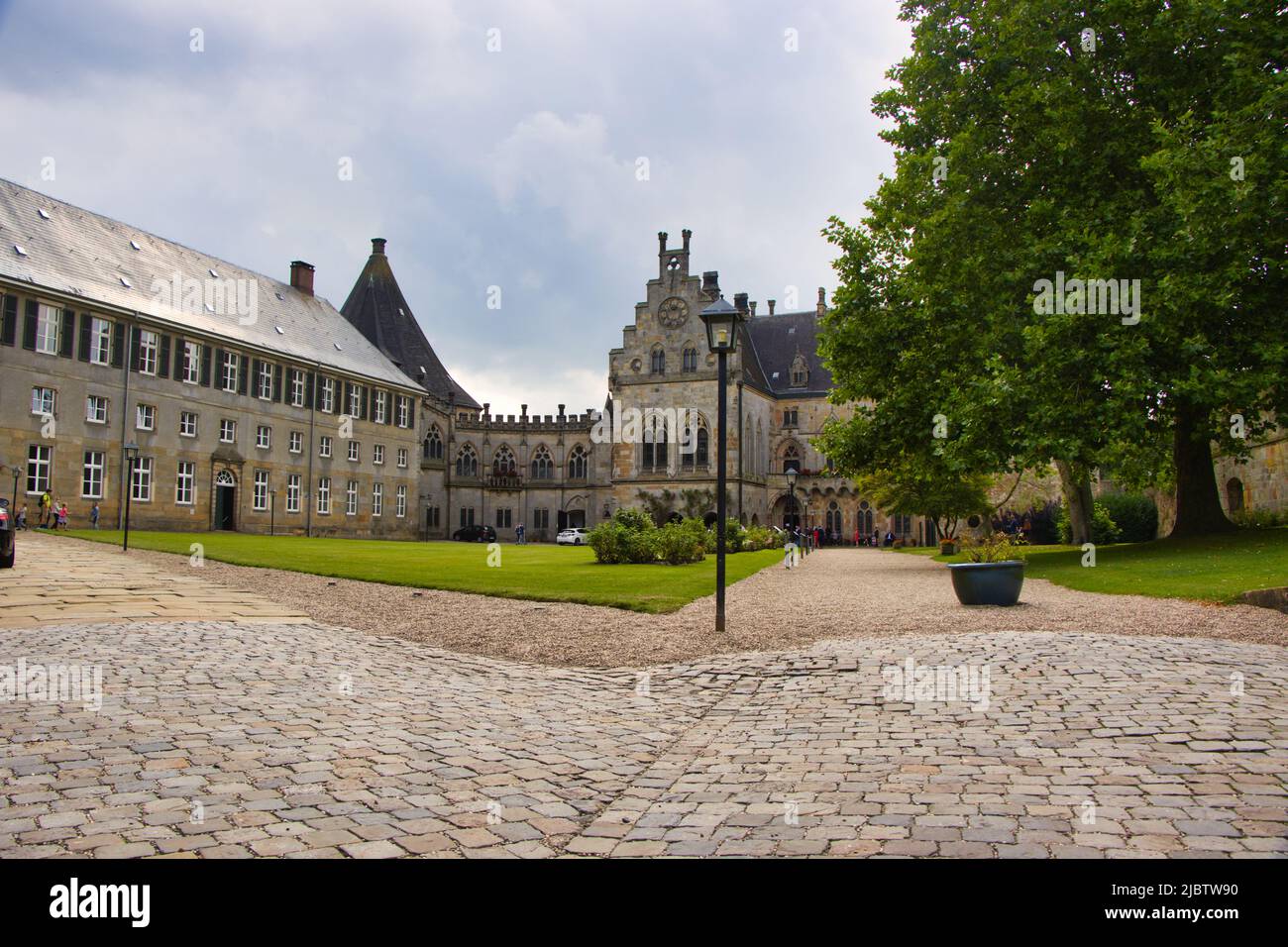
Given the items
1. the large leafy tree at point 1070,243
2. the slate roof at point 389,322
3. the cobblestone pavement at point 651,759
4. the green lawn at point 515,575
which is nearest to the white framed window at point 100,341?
the green lawn at point 515,575

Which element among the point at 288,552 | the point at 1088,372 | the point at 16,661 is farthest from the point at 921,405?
the point at 16,661

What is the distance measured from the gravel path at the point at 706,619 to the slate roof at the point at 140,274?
28288mm

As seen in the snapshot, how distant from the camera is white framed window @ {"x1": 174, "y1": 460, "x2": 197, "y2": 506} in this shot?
43.8 meters

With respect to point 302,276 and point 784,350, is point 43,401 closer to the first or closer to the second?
point 302,276

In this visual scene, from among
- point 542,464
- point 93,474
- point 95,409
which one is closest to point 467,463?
point 542,464

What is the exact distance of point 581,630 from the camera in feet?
41.0

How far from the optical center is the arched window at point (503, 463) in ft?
245

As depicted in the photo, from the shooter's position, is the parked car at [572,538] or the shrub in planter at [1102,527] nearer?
the shrub in planter at [1102,527]

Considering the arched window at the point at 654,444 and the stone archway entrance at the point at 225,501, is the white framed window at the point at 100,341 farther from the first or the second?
the arched window at the point at 654,444

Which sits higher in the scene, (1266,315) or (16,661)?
(1266,315)

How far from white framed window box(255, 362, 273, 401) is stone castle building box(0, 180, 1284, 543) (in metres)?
0.11

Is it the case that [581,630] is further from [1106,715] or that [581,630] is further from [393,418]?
[393,418]

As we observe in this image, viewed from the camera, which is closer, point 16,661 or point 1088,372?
point 16,661

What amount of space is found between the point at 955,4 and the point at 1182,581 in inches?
700
